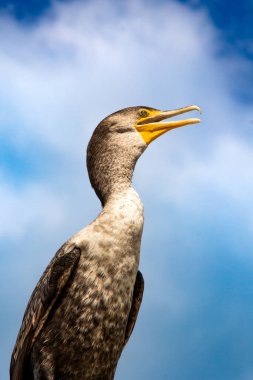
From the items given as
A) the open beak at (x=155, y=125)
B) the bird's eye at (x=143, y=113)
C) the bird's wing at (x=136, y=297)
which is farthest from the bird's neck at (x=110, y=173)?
the bird's wing at (x=136, y=297)

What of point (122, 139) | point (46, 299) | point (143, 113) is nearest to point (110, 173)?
point (122, 139)

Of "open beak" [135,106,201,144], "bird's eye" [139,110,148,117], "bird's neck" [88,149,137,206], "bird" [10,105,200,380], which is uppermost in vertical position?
"bird's eye" [139,110,148,117]

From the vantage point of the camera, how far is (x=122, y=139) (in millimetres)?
6195

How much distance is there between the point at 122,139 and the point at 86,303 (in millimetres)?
1911

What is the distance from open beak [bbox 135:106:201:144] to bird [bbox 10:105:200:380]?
98cm

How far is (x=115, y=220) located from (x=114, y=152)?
924 mm

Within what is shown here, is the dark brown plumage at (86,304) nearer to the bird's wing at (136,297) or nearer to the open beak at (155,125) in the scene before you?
the bird's wing at (136,297)

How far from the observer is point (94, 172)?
606cm

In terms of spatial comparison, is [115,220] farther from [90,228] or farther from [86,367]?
[86,367]

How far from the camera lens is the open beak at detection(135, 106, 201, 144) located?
6.44 meters

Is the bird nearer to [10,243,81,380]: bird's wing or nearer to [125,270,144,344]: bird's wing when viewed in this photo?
[10,243,81,380]: bird's wing

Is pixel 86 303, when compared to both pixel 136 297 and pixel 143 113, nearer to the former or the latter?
pixel 136 297

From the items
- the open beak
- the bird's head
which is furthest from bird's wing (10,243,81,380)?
the open beak

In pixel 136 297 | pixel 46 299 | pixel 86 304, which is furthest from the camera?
pixel 136 297
